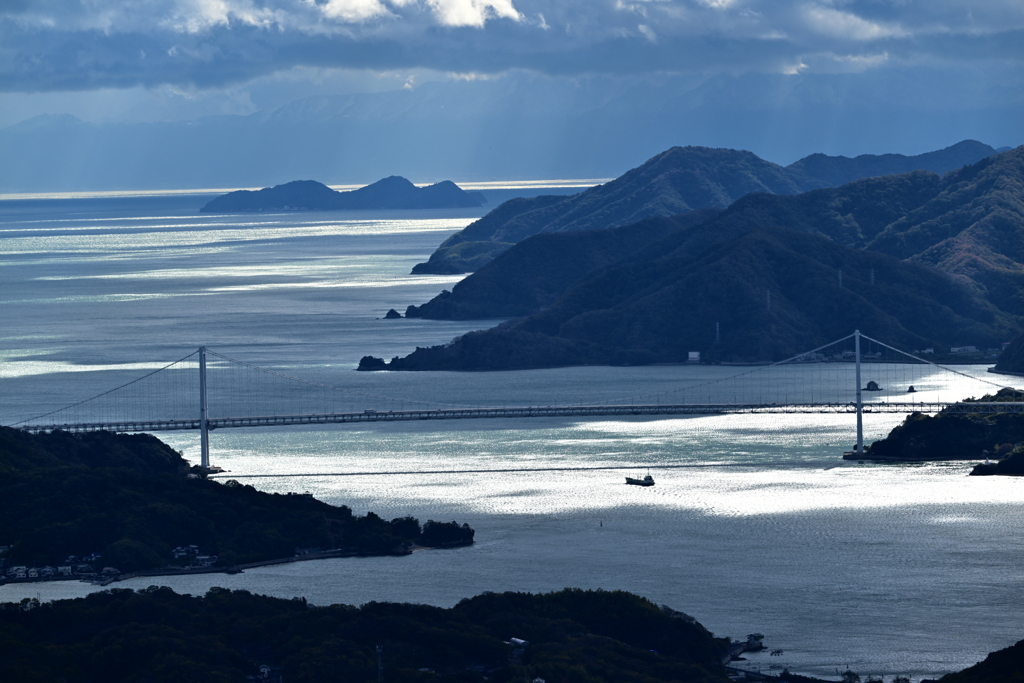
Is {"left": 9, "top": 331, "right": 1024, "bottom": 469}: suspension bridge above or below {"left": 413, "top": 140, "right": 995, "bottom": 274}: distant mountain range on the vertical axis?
below

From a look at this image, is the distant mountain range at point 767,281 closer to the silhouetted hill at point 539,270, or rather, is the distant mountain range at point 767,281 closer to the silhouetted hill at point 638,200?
the silhouetted hill at point 539,270

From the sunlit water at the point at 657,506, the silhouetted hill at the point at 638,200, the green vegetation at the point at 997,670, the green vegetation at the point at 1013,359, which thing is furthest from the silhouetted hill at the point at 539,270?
the green vegetation at the point at 997,670

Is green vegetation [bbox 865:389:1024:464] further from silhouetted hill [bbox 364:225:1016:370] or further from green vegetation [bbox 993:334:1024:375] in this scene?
silhouetted hill [bbox 364:225:1016:370]

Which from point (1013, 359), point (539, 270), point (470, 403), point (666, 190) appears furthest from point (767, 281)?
point (666, 190)

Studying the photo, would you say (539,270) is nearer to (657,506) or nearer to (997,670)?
(657,506)

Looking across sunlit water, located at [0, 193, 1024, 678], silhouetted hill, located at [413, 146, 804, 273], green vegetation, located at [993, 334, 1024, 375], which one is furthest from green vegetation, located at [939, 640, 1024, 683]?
silhouetted hill, located at [413, 146, 804, 273]

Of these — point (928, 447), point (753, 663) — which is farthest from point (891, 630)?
point (928, 447)
